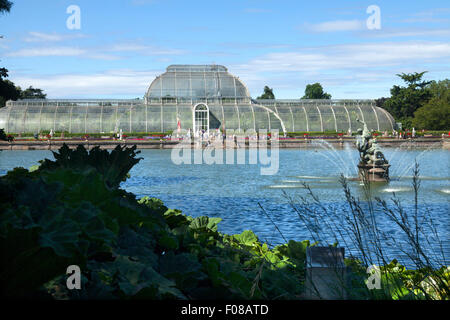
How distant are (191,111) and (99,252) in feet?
223

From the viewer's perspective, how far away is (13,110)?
69.2m

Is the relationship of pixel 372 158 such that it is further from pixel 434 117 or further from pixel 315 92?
pixel 315 92

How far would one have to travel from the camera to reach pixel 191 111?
70312 mm

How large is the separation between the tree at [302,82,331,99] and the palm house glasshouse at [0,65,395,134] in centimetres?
5277

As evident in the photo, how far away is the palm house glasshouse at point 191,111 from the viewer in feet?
225

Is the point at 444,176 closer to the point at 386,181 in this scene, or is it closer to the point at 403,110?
the point at 386,181

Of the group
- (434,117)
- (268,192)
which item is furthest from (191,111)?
(268,192)

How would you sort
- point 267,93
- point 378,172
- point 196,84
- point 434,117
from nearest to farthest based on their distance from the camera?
point 378,172 → point 434,117 → point 196,84 → point 267,93

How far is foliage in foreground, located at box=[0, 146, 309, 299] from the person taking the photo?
78.7 inches

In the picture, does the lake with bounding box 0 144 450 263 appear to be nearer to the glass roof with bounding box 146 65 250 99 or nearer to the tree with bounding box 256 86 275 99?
the glass roof with bounding box 146 65 250 99

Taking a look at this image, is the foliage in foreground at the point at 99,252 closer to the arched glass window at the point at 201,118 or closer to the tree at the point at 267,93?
the arched glass window at the point at 201,118

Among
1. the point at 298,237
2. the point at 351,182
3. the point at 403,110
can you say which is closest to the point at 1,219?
the point at 298,237

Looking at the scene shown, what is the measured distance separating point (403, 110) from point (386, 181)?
66.5m

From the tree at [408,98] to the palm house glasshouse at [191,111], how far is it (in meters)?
11.5
